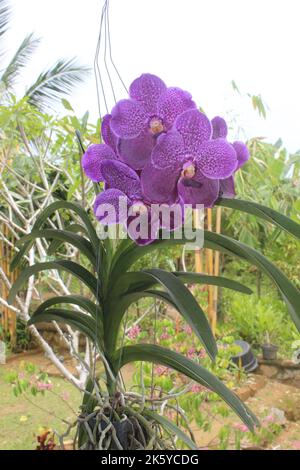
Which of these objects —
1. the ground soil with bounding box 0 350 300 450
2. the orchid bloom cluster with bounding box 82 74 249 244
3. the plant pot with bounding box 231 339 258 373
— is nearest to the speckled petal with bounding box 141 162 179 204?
the orchid bloom cluster with bounding box 82 74 249 244

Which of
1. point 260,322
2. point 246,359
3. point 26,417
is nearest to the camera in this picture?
point 26,417

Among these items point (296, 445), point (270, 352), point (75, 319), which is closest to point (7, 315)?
point (270, 352)

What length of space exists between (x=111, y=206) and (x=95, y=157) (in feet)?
0.19

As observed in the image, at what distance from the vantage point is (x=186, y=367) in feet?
1.53

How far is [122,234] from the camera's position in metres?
0.53

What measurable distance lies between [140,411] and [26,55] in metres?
3.89

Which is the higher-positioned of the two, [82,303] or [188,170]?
[188,170]

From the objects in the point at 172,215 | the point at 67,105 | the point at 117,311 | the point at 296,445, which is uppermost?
the point at 67,105

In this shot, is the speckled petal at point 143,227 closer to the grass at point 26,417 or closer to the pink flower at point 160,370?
the pink flower at point 160,370

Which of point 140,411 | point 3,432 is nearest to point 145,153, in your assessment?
point 140,411

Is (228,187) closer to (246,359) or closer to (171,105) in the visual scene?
(171,105)

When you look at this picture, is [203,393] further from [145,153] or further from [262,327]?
[262,327]

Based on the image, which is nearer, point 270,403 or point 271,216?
point 271,216

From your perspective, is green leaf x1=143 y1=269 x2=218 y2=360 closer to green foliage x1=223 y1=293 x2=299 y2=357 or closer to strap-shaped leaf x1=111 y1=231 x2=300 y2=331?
strap-shaped leaf x1=111 y1=231 x2=300 y2=331
